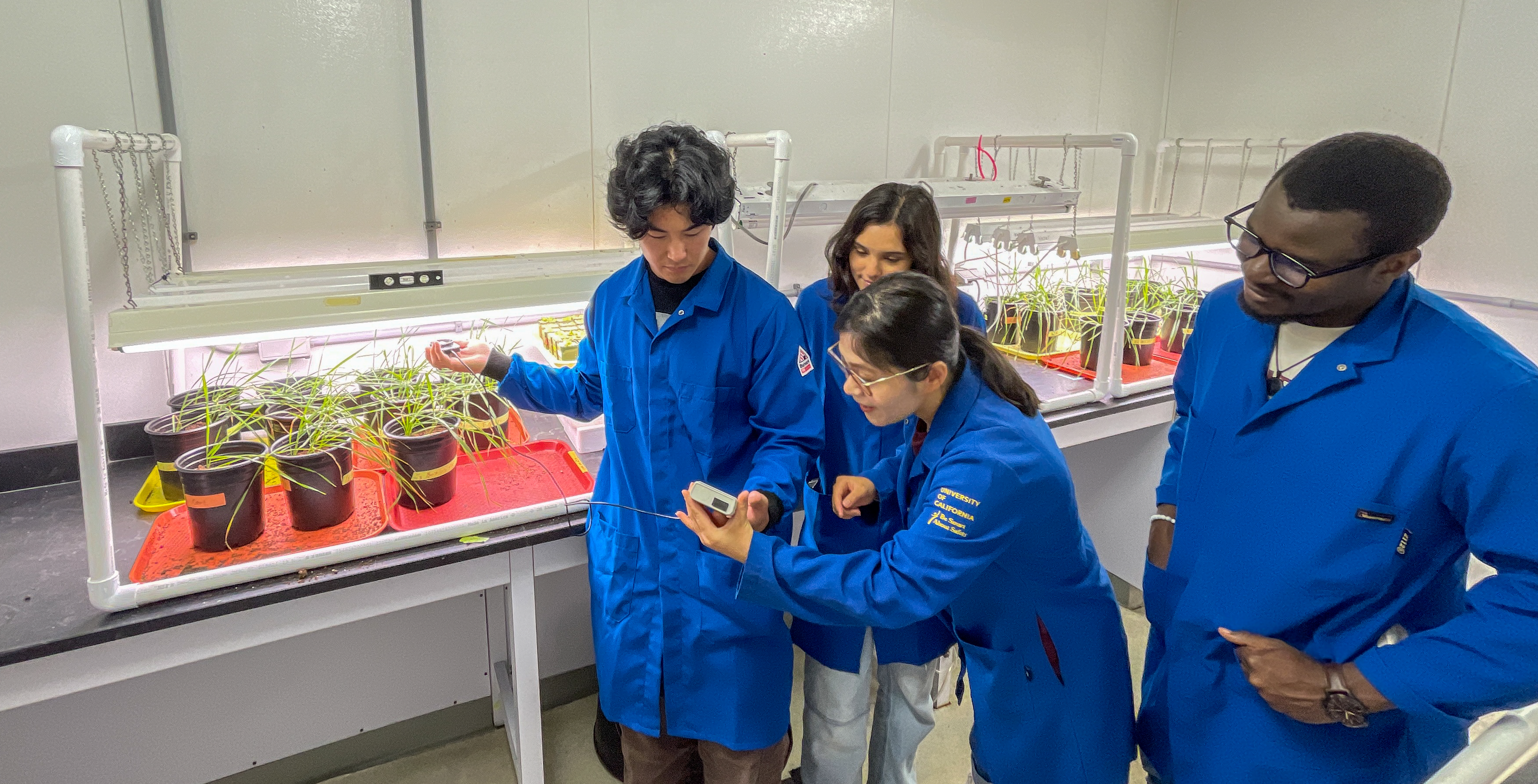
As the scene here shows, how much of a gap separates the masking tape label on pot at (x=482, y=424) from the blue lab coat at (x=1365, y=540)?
147 cm

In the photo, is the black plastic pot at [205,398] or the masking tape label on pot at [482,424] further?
the masking tape label on pot at [482,424]

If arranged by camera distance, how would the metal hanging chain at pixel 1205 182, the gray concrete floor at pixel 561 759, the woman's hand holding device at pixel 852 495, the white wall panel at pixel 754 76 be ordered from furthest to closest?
the metal hanging chain at pixel 1205 182 → the white wall panel at pixel 754 76 → the gray concrete floor at pixel 561 759 → the woman's hand holding device at pixel 852 495

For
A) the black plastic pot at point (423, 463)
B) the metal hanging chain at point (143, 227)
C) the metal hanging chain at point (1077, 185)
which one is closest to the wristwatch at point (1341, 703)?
the metal hanging chain at point (1077, 185)

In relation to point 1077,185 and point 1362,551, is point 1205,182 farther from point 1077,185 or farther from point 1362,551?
point 1362,551

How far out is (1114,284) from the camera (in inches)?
95.1

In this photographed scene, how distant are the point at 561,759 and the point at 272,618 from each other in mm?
1159

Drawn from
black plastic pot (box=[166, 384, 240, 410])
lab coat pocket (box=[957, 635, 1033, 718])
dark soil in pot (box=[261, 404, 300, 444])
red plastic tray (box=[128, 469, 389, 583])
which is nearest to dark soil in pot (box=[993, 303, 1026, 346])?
lab coat pocket (box=[957, 635, 1033, 718])

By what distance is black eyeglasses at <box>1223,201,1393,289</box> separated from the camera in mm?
1075

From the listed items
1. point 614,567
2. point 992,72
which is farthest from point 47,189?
point 992,72

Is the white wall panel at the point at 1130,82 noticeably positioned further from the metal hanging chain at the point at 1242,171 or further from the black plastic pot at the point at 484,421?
the black plastic pot at the point at 484,421

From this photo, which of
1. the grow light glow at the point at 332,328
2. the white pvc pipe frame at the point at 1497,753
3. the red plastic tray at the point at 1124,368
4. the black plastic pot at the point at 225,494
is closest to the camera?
the white pvc pipe frame at the point at 1497,753

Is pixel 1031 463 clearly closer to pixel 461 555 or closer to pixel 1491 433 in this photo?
pixel 1491 433

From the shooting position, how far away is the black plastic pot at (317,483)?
5.08ft

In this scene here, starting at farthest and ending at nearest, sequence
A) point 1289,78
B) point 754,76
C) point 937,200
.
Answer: point 1289,78, point 754,76, point 937,200
